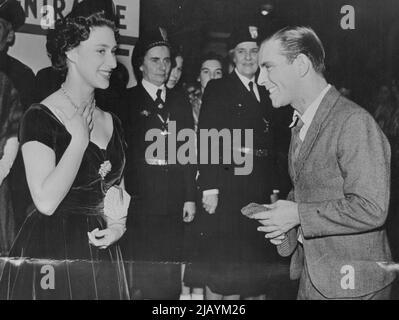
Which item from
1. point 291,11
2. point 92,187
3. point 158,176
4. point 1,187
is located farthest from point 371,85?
point 1,187

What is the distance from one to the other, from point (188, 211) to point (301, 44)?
1.16 meters

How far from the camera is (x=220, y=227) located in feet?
10.6

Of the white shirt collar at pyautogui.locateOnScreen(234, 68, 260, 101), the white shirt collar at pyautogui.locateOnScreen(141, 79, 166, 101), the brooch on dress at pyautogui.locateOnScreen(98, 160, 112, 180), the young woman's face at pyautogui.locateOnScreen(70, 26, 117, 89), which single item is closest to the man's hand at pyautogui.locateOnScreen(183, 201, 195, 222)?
the brooch on dress at pyautogui.locateOnScreen(98, 160, 112, 180)

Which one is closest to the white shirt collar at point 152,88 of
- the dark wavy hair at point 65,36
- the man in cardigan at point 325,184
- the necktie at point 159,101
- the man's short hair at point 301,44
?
the necktie at point 159,101

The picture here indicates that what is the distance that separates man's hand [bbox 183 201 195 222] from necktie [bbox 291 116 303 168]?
625mm

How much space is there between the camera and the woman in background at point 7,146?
3229 millimetres

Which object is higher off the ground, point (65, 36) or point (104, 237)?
point (65, 36)

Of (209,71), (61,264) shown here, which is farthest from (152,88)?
(61,264)

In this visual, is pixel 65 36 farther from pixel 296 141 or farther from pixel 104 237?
pixel 296 141

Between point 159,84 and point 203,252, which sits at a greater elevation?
point 159,84

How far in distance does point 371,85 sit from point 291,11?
2.07 ft

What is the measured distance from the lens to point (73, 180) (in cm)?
319

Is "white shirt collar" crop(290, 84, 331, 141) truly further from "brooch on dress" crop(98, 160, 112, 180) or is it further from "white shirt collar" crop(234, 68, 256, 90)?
"brooch on dress" crop(98, 160, 112, 180)
